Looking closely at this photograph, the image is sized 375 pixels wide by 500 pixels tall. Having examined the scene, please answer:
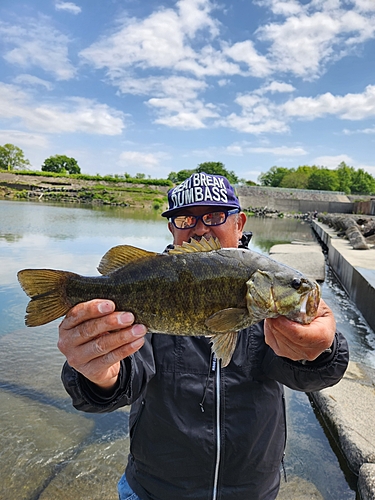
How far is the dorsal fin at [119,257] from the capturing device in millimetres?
2195

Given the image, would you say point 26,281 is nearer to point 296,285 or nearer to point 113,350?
point 113,350

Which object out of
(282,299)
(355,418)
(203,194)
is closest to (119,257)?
(282,299)

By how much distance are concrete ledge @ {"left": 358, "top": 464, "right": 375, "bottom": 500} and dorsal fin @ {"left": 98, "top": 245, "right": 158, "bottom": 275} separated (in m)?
3.46

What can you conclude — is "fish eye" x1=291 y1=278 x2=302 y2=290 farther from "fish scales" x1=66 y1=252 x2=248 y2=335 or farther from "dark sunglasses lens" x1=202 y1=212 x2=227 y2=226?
"dark sunglasses lens" x1=202 y1=212 x2=227 y2=226

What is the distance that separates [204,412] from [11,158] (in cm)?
13728

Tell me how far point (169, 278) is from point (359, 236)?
19.6m

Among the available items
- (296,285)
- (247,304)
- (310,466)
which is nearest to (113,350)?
(247,304)

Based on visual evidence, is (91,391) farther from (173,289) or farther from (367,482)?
(367,482)

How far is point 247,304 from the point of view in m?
2.05

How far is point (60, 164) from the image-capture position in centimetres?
13000

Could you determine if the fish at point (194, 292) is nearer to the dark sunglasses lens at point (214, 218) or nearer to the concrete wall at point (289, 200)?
the dark sunglasses lens at point (214, 218)

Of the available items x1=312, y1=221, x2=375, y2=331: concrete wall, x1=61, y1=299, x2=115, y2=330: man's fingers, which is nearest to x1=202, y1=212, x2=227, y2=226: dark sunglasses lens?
x1=61, y1=299, x2=115, y2=330: man's fingers

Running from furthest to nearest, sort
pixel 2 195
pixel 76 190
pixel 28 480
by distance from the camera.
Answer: pixel 76 190 < pixel 2 195 < pixel 28 480

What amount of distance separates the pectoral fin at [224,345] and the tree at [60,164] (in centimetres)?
13754
